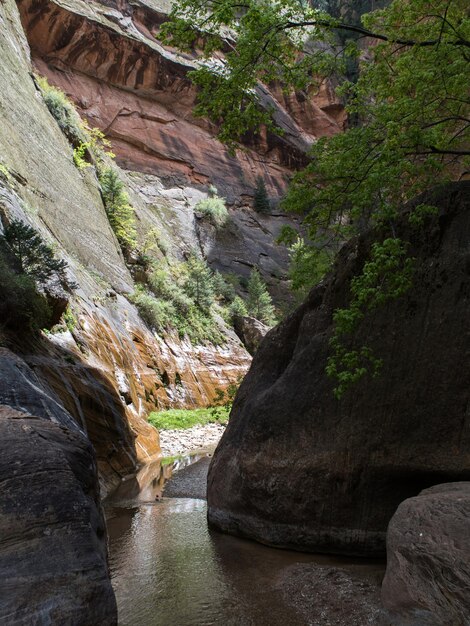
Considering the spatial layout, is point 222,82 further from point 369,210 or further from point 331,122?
point 331,122

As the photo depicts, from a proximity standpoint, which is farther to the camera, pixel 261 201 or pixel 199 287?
pixel 261 201

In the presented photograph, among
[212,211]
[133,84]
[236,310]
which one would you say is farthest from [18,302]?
[133,84]

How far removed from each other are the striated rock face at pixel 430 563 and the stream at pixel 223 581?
0.38 metres

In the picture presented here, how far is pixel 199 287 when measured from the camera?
2723 cm

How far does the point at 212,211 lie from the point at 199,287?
12.8m

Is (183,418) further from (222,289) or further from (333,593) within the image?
(222,289)

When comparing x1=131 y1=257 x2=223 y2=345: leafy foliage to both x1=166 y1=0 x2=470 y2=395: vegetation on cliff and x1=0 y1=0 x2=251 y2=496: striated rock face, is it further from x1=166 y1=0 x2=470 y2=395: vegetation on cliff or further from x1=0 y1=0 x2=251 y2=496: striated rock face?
x1=166 y1=0 x2=470 y2=395: vegetation on cliff

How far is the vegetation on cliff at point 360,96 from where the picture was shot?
479cm

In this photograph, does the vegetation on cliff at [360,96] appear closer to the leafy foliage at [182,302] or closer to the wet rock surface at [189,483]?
the wet rock surface at [189,483]

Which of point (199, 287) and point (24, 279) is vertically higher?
point (199, 287)

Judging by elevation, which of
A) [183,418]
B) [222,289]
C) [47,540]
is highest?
[222,289]

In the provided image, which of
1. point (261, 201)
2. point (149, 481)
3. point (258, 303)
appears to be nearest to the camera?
point (149, 481)

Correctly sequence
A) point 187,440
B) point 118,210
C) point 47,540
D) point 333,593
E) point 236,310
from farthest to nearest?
point 236,310
point 118,210
point 187,440
point 333,593
point 47,540

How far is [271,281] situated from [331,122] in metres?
23.0
